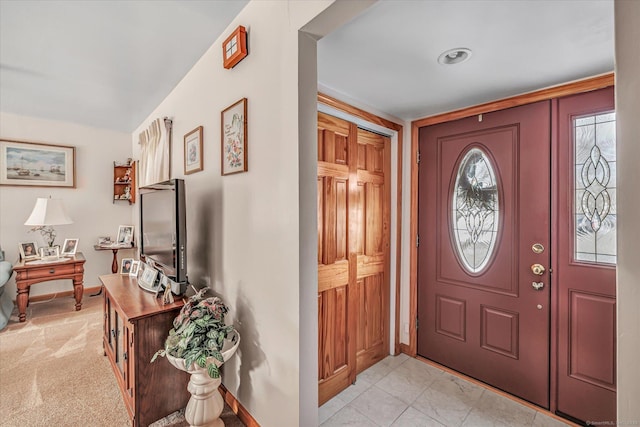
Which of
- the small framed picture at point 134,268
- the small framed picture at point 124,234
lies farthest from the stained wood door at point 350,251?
the small framed picture at point 124,234

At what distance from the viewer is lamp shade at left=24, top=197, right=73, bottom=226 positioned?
10.7 ft

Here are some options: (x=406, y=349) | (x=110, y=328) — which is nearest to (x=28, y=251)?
(x=110, y=328)

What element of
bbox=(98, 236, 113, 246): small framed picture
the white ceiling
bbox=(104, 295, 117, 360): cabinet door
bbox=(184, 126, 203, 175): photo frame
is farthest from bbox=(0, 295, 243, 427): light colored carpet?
the white ceiling

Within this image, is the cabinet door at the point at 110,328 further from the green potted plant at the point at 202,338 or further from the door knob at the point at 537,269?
the door knob at the point at 537,269

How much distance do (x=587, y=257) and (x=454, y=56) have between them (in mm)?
1505

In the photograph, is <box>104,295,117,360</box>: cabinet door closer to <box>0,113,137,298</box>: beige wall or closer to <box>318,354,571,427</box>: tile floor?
<box>318,354,571,427</box>: tile floor

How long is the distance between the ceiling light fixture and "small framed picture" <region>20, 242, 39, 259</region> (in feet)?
15.6

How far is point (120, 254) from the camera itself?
4.31 meters

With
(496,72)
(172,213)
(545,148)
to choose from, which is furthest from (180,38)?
(545,148)

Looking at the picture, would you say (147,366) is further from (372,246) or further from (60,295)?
(60,295)

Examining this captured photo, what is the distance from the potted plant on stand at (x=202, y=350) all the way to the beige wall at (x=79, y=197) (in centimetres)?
344

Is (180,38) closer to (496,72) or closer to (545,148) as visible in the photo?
(496,72)

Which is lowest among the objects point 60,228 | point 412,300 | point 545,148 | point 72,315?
point 72,315

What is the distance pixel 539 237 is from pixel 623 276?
165 centimetres
